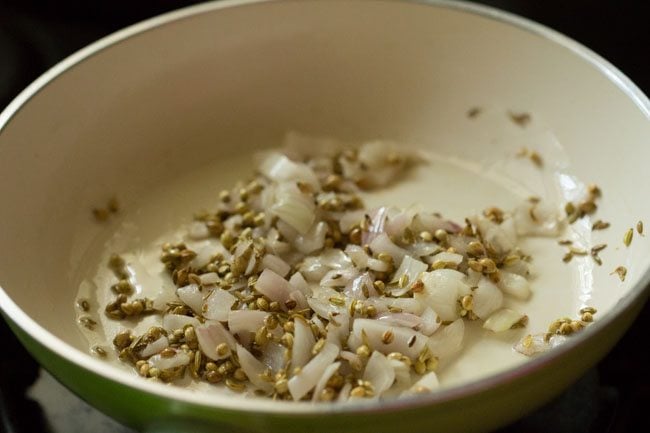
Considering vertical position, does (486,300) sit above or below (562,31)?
below

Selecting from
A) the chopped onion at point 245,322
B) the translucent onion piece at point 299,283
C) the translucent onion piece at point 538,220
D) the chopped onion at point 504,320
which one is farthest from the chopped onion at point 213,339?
the translucent onion piece at point 538,220

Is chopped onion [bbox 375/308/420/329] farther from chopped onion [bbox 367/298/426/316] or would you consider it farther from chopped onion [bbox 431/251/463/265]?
chopped onion [bbox 431/251/463/265]

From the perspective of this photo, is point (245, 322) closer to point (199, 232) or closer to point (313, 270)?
point (313, 270)

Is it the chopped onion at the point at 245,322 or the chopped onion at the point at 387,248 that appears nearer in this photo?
the chopped onion at the point at 245,322

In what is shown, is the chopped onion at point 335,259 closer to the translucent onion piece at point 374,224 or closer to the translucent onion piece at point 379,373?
the translucent onion piece at point 374,224

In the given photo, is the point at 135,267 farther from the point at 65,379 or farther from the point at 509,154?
the point at 509,154

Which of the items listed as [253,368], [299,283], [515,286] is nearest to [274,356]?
[253,368]
